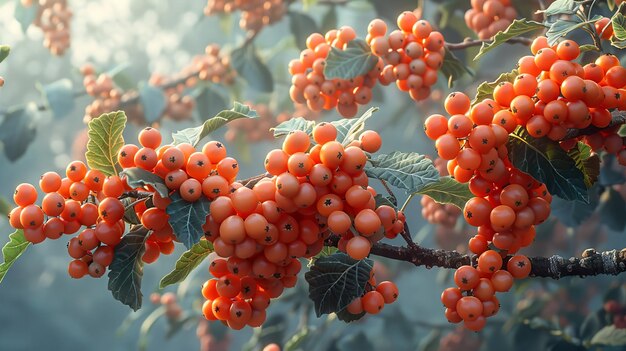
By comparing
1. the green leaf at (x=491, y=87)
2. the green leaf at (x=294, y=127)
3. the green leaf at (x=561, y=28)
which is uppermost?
the green leaf at (x=294, y=127)

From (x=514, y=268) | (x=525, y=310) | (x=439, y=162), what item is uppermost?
(x=514, y=268)

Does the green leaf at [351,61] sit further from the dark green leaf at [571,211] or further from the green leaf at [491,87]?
the dark green leaf at [571,211]

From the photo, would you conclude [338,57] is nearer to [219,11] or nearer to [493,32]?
[493,32]

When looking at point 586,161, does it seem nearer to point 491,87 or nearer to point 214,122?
point 491,87

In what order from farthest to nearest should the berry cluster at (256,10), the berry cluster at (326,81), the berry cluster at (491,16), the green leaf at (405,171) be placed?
the berry cluster at (256,10)
the berry cluster at (491,16)
the berry cluster at (326,81)
the green leaf at (405,171)

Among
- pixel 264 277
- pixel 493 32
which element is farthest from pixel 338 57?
pixel 264 277

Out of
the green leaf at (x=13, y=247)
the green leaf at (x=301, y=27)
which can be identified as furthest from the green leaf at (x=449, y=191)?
the green leaf at (x=301, y=27)

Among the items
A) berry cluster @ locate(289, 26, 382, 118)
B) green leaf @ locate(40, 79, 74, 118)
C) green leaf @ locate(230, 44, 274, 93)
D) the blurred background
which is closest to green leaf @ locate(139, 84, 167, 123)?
the blurred background

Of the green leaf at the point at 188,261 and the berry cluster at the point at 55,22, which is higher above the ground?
the berry cluster at the point at 55,22
